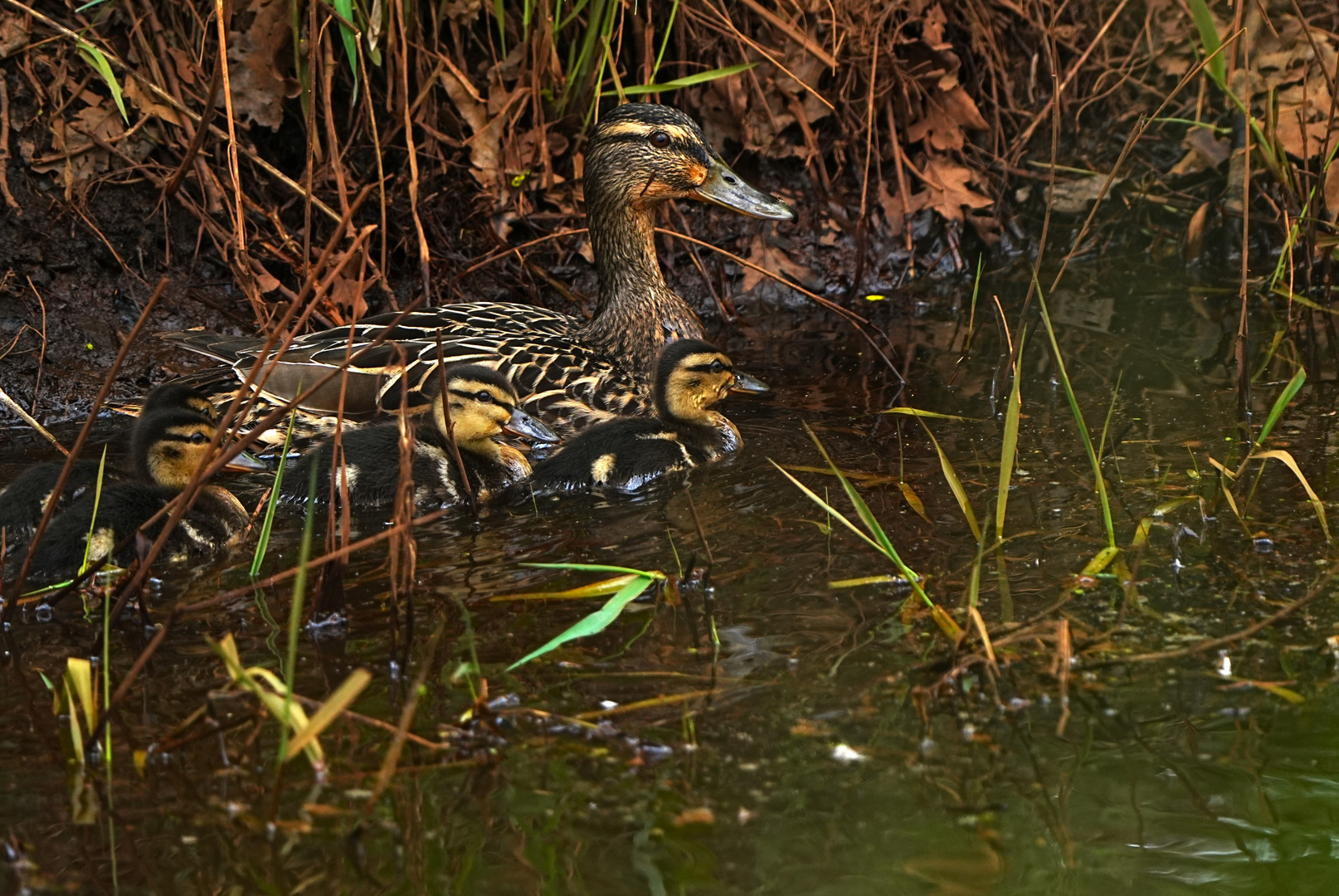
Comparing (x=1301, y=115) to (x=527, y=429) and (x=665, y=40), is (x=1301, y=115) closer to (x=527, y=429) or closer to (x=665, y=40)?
(x=665, y=40)

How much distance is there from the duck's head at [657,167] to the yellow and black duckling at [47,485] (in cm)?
150

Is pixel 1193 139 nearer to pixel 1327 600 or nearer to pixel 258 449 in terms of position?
pixel 1327 600

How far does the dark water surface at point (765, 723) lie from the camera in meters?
1.98

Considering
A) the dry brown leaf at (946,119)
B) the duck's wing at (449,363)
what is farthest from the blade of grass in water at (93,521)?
the dry brown leaf at (946,119)

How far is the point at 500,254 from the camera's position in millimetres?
4773

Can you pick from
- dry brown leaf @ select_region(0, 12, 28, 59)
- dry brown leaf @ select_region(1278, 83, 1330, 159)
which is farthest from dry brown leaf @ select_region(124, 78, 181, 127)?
dry brown leaf @ select_region(1278, 83, 1330, 159)

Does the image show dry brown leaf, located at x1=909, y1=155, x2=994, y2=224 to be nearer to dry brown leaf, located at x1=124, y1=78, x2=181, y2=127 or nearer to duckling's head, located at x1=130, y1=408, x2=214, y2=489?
dry brown leaf, located at x1=124, y1=78, x2=181, y2=127

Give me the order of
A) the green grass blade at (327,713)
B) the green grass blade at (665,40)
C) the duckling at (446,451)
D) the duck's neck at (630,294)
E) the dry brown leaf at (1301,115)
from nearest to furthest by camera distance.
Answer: the green grass blade at (327,713), the duckling at (446,451), the duck's neck at (630,294), the green grass blade at (665,40), the dry brown leaf at (1301,115)

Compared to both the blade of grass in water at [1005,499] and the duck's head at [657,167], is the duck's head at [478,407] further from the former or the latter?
the blade of grass in water at [1005,499]

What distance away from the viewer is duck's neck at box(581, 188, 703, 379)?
14.3 feet

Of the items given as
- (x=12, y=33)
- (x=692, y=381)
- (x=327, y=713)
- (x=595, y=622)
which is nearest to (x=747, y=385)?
(x=692, y=381)

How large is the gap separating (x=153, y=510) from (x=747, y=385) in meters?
1.75

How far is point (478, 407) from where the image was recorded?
3793 mm

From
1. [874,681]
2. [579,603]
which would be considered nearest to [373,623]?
[579,603]
